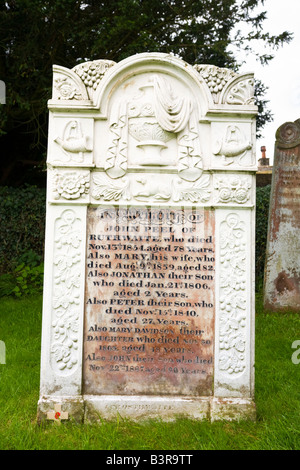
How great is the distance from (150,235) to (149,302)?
0.54 m

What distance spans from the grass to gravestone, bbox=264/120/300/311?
2168 millimetres

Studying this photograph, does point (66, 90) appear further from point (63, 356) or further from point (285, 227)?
point (285, 227)

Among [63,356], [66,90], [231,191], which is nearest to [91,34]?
[66,90]

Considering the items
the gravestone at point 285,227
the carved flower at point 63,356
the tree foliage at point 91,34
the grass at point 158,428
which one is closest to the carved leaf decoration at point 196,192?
the carved flower at point 63,356

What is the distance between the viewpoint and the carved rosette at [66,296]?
326 cm

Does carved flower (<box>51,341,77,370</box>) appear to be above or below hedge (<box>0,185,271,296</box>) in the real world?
below

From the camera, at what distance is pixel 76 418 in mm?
3184

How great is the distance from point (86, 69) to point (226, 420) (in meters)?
2.94

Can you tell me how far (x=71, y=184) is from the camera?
329 cm

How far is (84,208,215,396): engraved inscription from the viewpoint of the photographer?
330cm

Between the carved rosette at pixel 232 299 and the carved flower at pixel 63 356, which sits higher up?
the carved rosette at pixel 232 299

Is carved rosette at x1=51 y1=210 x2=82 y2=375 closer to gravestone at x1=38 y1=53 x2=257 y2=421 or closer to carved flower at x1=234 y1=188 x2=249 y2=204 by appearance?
gravestone at x1=38 y1=53 x2=257 y2=421

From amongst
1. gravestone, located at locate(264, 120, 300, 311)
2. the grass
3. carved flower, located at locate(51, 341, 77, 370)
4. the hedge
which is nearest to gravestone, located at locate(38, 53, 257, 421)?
carved flower, located at locate(51, 341, 77, 370)

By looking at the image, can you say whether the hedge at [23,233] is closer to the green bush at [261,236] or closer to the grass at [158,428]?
the green bush at [261,236]
